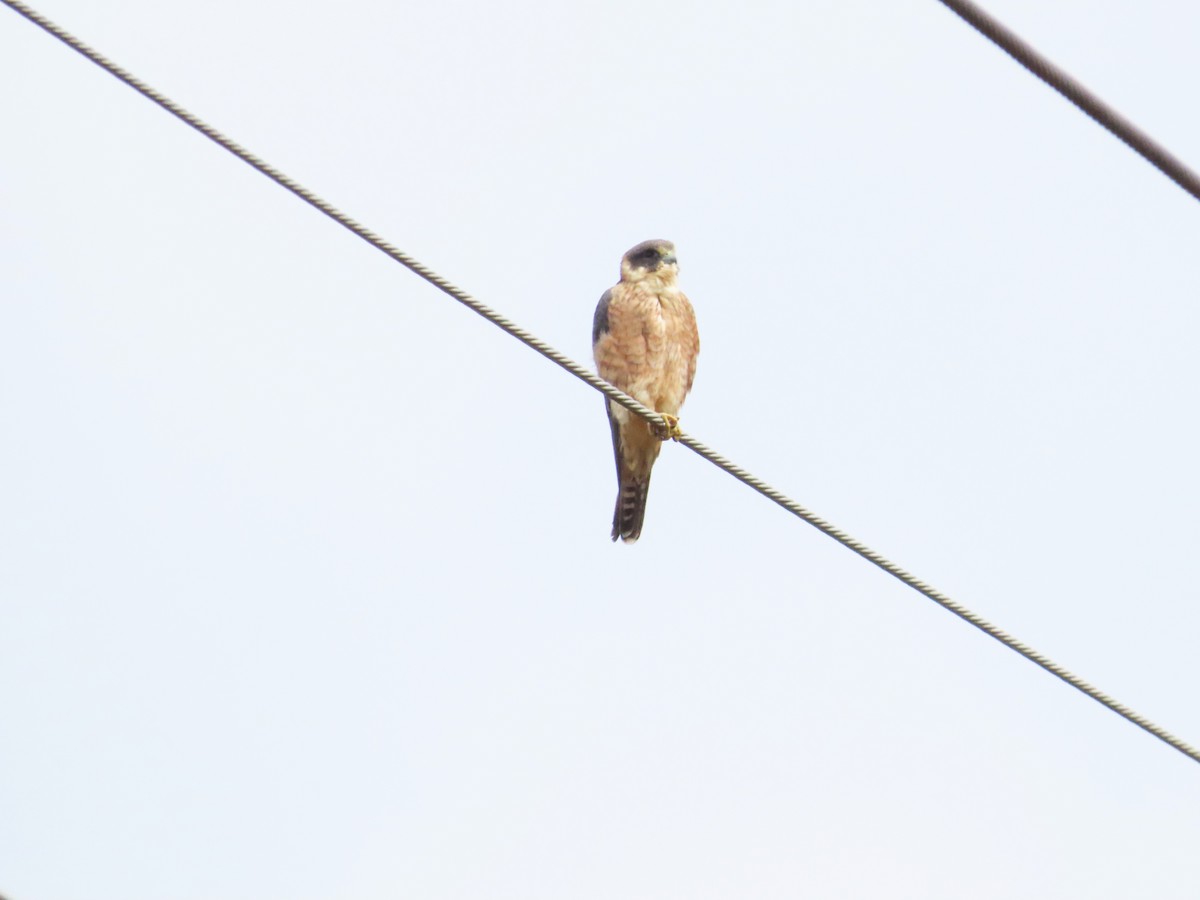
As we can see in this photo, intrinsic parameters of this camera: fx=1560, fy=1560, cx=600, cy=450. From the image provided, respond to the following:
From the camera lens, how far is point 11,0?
302 centimetres

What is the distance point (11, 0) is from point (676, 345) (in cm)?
433

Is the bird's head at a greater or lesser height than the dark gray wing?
greater

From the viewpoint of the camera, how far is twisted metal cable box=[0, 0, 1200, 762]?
319cm

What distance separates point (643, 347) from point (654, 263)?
464 mm

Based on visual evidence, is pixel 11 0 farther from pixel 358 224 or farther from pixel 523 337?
pixel 523 337

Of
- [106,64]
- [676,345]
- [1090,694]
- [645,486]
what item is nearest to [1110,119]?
[1090,694]

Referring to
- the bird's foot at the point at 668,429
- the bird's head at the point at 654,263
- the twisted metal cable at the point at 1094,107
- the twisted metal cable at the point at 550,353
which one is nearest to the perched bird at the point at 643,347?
the bird's head at the point at 654,263

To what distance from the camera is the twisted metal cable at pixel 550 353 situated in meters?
3.19

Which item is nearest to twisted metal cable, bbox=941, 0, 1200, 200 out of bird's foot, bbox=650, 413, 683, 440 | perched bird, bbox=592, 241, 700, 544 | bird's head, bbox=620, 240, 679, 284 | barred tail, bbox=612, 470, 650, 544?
bird's foot, bbox=650, 413, 683, 440

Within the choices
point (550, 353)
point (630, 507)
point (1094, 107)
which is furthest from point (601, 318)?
point (1094, 107)

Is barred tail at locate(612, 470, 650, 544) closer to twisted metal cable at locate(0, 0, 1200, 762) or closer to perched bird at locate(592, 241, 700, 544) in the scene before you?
perched bird at locate(592, 241, 700, 544)

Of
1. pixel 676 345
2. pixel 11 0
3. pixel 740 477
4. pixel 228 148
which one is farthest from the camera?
pixel 676 345

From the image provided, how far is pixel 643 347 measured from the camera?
704 cm

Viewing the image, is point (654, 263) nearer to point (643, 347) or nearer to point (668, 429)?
point (643, 347)
